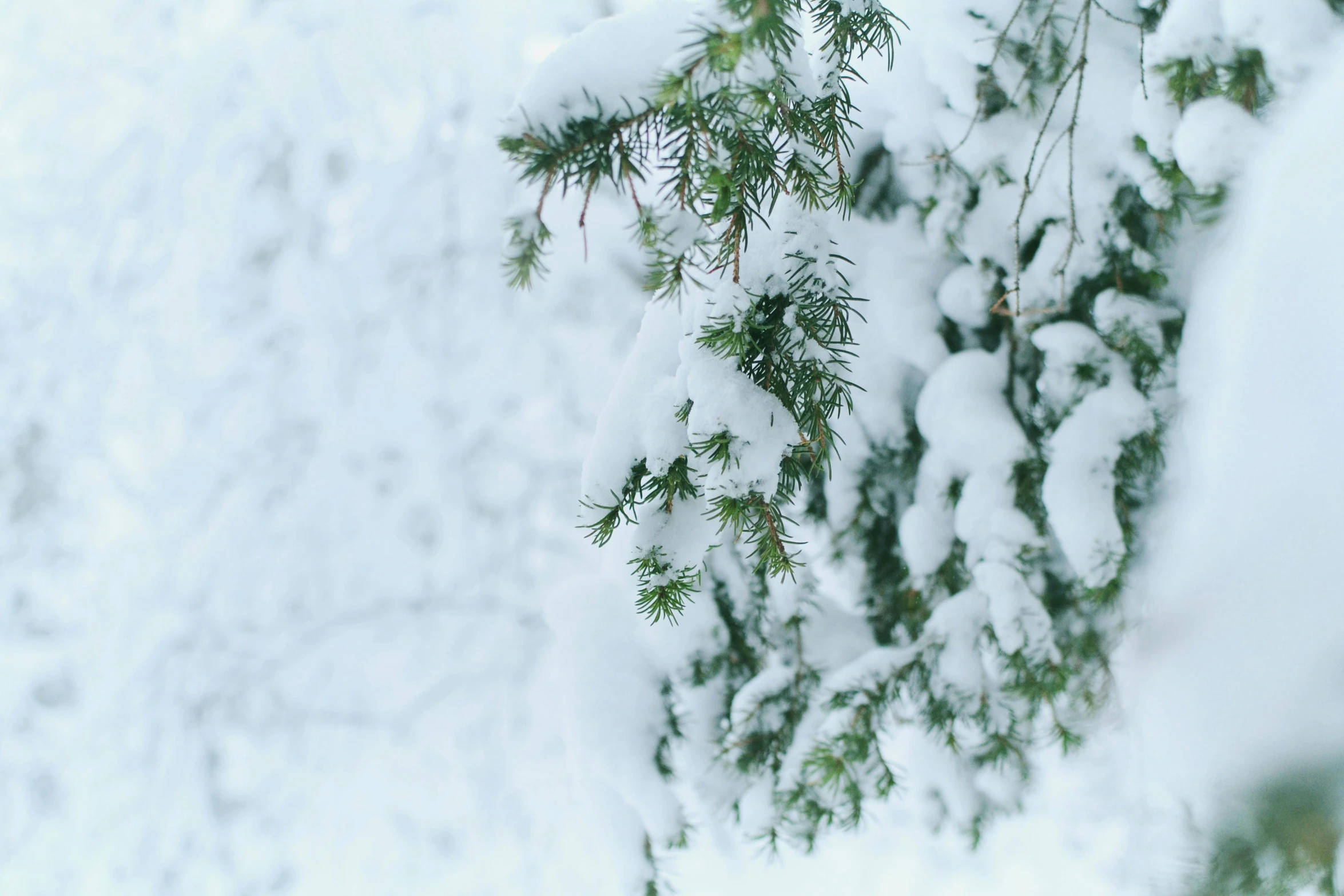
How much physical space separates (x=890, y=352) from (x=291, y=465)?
8.34 feet

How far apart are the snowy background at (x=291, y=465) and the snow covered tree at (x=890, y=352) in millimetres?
1457

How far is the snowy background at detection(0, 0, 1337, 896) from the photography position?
117 inches

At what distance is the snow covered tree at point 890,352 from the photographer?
2.40 feet

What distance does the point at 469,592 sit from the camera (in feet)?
9.97

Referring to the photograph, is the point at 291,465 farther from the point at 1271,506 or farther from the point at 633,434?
the point at 1271,506

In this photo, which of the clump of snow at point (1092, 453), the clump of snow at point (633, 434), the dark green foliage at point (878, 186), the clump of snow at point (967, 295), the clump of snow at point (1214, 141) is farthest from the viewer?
the dark green foliage at point (878, 186)

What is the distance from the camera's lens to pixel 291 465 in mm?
3027

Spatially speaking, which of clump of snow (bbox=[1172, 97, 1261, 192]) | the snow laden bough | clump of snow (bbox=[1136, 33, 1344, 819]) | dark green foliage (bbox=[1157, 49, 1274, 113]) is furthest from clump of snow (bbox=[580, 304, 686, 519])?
dark green foliage (bbox=[1157, 49, 1274, 113])

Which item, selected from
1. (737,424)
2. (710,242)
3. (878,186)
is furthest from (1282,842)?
(878,186)

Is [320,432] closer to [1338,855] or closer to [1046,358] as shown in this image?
[1046,358]

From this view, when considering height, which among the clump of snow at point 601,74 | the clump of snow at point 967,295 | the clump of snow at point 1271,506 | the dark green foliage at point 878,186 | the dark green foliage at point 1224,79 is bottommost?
the clump of snow at point 1271,506

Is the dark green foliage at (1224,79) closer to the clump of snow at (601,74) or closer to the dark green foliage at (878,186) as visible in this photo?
the dark green foliage at (878,186)

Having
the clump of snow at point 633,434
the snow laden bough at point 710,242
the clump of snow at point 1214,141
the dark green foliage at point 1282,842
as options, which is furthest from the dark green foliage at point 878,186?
the dark green foliage at point 1282,842

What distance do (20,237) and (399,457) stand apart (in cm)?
191
